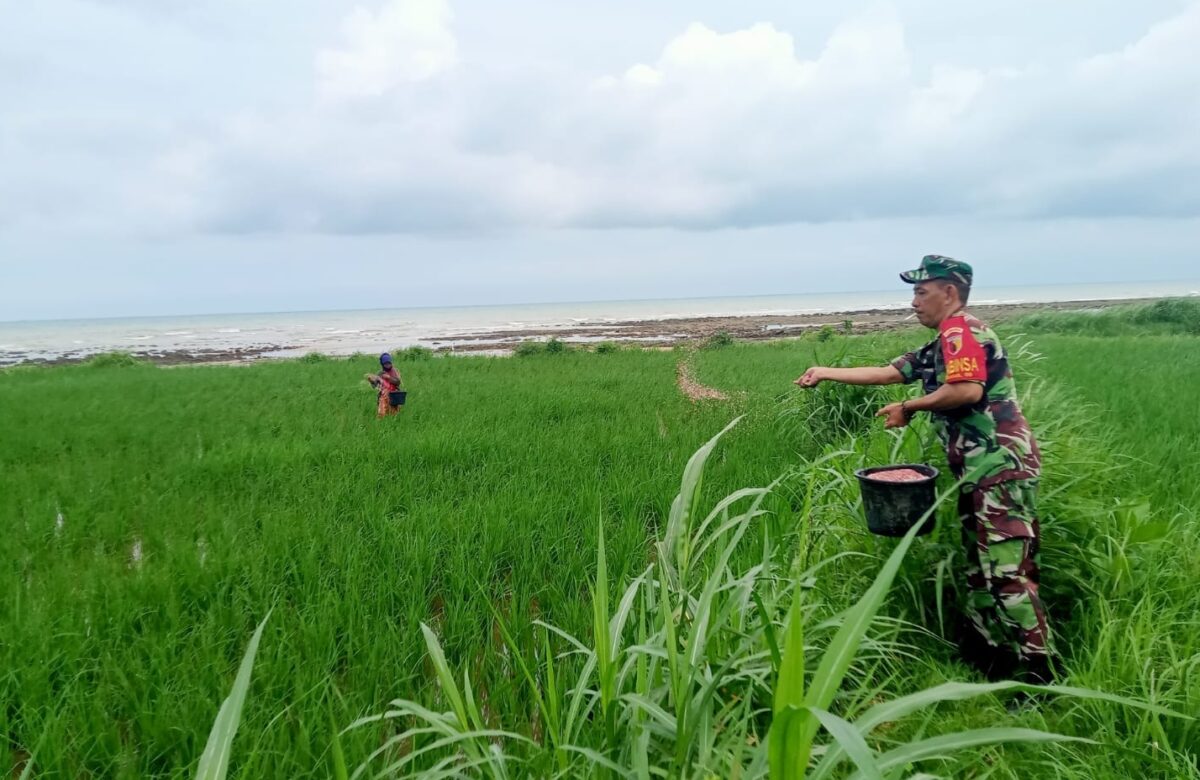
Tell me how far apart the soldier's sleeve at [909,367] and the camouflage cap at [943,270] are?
13.5 inches

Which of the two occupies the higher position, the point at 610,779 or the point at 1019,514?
the point at 1019,514

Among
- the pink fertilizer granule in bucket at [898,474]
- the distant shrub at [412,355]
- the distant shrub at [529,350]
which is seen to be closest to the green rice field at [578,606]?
the pink fertilizer granule in bucket at [898,474]

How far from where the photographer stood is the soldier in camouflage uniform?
2.03 metres

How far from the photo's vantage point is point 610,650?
1.39 metres

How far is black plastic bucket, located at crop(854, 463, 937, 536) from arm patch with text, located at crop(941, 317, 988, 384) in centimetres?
34

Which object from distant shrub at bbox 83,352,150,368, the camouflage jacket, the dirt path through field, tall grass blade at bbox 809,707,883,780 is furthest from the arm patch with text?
distant shrub at bbox 83,352,150,368

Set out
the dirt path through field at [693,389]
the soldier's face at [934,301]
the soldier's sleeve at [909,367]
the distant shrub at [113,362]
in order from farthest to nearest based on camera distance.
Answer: the distant shrub at [113,362]
the dirt path through field at [693,389]
the soldier's sleeve at [909,367]
the soldier's face at [934,301]

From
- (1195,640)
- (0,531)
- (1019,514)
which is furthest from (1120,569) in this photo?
(0,531)

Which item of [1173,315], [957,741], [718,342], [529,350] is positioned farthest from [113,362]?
[1173,315]

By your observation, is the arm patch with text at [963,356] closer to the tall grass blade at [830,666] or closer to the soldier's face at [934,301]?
the soldier's face at [934,301]

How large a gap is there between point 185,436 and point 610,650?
6393 mm

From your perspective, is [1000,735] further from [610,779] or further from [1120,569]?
[1120,569]

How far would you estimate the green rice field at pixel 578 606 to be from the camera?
1.41 m

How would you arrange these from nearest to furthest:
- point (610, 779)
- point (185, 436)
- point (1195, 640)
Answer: point (610, 779) < point (1195, 640) < point (185, 436)
